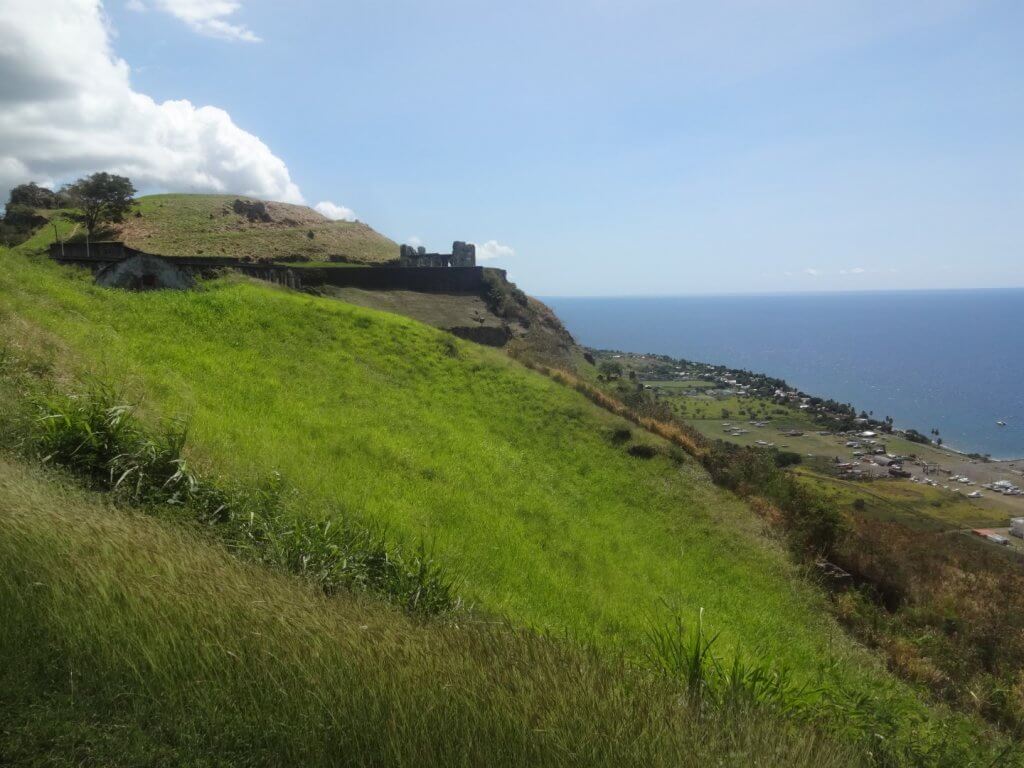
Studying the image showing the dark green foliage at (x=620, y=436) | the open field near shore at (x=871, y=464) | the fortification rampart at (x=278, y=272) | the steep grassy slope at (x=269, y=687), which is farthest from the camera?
the open field near shore at (x=871, y=464)

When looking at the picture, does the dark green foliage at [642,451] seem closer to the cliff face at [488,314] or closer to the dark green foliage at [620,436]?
the dark green foliage at [620,436]

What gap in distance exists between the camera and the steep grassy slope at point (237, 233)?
33.8 m

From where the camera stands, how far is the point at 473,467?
39.0ft

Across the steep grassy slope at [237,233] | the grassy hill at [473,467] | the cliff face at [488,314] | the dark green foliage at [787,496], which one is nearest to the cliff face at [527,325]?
the cliff face at [488,314]

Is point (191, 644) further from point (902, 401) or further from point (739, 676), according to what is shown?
point (902, 401)

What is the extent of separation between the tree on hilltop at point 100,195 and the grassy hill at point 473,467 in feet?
62.8

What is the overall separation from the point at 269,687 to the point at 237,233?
40469 millimetres

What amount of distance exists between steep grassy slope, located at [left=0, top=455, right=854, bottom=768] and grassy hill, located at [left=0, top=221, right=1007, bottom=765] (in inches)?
77.8

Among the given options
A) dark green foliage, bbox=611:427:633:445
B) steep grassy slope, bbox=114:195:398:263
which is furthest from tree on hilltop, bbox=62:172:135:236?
dark green foliage, bbox=611:427:633:445

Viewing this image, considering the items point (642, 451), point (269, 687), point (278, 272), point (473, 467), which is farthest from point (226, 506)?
point (278, 272)

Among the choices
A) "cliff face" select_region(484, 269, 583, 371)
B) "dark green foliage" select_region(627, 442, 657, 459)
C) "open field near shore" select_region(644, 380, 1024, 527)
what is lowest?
"open field near shore" select_region(644, 380, 1024, 527)

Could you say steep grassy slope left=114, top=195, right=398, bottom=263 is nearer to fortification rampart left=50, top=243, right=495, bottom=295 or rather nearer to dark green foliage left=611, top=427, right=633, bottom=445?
fortification rampart left=50, top=243, right=495, bottom=295

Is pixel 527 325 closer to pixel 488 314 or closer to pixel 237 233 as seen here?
pixel 488 314

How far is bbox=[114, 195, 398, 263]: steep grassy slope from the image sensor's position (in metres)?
33.8
